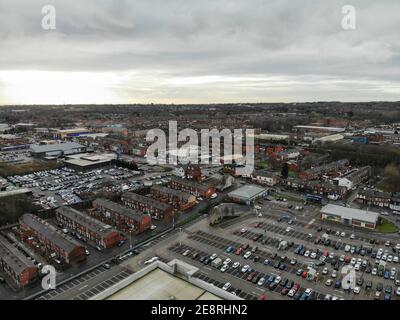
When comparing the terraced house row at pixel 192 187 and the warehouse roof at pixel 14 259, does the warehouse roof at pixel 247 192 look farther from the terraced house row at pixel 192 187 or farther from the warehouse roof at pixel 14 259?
the warehouse roof at pixel 14 259

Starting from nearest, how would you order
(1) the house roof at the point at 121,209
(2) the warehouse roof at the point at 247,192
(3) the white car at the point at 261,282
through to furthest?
(3) the white car at the point at 261,282
(1) the house roof at the point at 121,209
(2) the warehouse roof at the point at 247,192

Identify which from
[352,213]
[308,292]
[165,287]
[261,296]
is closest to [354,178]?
[352,213]

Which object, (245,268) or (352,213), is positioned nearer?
(245,268)

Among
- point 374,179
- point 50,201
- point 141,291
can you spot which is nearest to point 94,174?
point 50,201

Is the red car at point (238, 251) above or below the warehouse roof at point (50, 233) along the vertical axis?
below

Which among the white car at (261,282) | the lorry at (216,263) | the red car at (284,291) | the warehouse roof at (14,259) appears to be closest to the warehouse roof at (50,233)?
the warehouse roof at (14,259)

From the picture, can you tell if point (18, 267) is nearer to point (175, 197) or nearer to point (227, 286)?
point (227, 286)

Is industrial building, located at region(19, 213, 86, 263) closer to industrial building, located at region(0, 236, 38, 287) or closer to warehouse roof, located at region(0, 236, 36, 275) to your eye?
warehouse roof, located at region(0, 236, 36, 275)

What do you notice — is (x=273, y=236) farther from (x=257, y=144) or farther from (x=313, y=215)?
(x=257, y=144)
